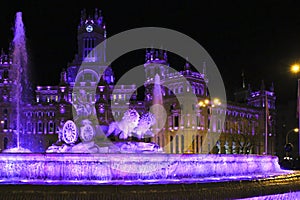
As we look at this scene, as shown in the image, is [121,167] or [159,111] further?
[159,111]

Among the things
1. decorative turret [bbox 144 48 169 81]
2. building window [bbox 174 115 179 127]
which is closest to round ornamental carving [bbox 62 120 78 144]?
building window [bbox 174 115 179 127]

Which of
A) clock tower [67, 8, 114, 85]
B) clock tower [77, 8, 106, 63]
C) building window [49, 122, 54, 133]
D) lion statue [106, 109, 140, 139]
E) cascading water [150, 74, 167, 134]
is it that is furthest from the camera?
clock tower [77, 8, 106, 63]

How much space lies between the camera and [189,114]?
272 feet

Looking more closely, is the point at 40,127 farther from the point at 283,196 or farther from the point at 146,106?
the point at 283,196

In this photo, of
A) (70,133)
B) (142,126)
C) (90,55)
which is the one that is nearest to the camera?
(70,133)

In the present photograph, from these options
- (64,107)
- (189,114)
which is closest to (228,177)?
(189,114)

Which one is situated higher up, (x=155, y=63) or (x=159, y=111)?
(x=155, y=63)

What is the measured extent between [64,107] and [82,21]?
29366 mm

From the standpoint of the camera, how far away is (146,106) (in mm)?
93000

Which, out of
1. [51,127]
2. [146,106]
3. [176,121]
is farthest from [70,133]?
[51,127]

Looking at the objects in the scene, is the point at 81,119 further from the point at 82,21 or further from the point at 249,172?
the point at 82,21

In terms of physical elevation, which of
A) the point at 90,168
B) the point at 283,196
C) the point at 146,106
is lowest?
the point at 283,196

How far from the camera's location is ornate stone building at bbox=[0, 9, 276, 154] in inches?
3312

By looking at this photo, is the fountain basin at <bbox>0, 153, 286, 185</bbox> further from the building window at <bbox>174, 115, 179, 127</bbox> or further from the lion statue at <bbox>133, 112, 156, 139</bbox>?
the building window at <bbox>174, 115, 179, 127</bbox>
